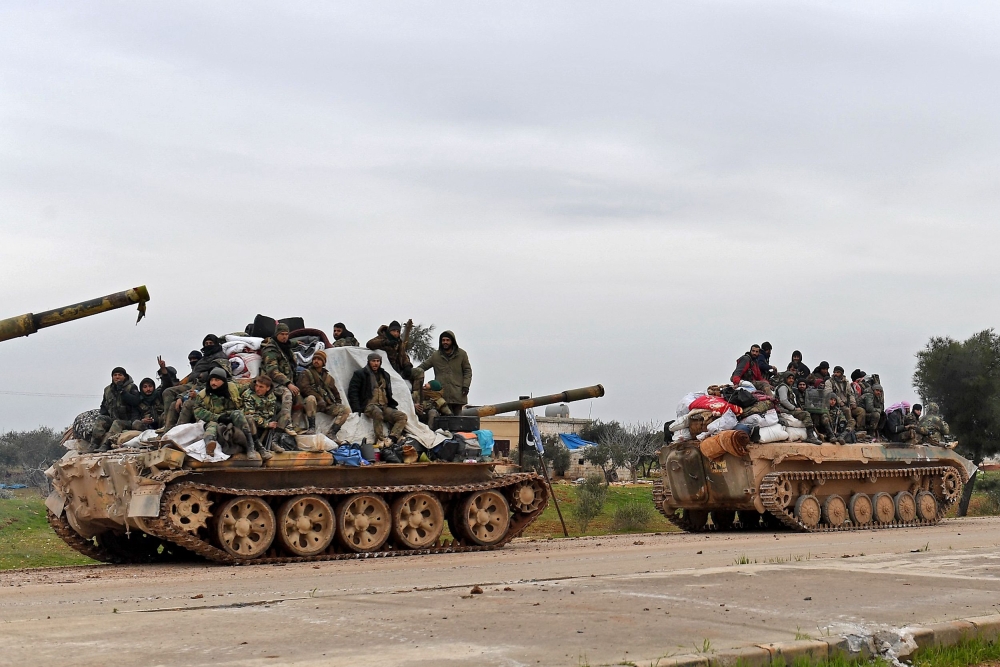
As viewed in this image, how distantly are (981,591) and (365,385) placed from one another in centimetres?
921

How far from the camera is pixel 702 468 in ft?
68.9

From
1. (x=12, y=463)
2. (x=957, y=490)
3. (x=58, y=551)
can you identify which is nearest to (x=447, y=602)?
(x=58, y=551)

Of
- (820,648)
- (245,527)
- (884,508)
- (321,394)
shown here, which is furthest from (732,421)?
(820,648)

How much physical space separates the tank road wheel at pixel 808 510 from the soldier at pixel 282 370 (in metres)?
9.66

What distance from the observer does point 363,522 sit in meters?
16.0

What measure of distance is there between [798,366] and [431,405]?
8.45m

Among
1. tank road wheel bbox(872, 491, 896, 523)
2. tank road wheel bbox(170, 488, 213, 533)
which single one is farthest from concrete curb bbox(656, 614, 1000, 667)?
tank road wheel bbox(872, 491, 896, 523)

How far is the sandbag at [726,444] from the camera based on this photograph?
20344mm

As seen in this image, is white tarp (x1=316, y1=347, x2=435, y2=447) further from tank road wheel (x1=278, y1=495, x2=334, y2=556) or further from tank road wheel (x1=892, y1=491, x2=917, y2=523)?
tank road wheel (x1=892, y1=491, x2=917, y2=523)

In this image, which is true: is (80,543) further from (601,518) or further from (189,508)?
(601,518)

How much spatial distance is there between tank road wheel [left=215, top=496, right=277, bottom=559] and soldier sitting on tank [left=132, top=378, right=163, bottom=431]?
2.24 metres

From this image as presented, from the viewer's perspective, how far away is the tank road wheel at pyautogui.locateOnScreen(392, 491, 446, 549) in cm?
1638

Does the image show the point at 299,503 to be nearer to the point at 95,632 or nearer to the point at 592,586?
the point at 592,586

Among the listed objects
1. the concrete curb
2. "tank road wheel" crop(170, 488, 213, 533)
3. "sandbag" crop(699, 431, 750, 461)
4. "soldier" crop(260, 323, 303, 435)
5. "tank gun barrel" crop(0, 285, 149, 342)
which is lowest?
the concrete curb
